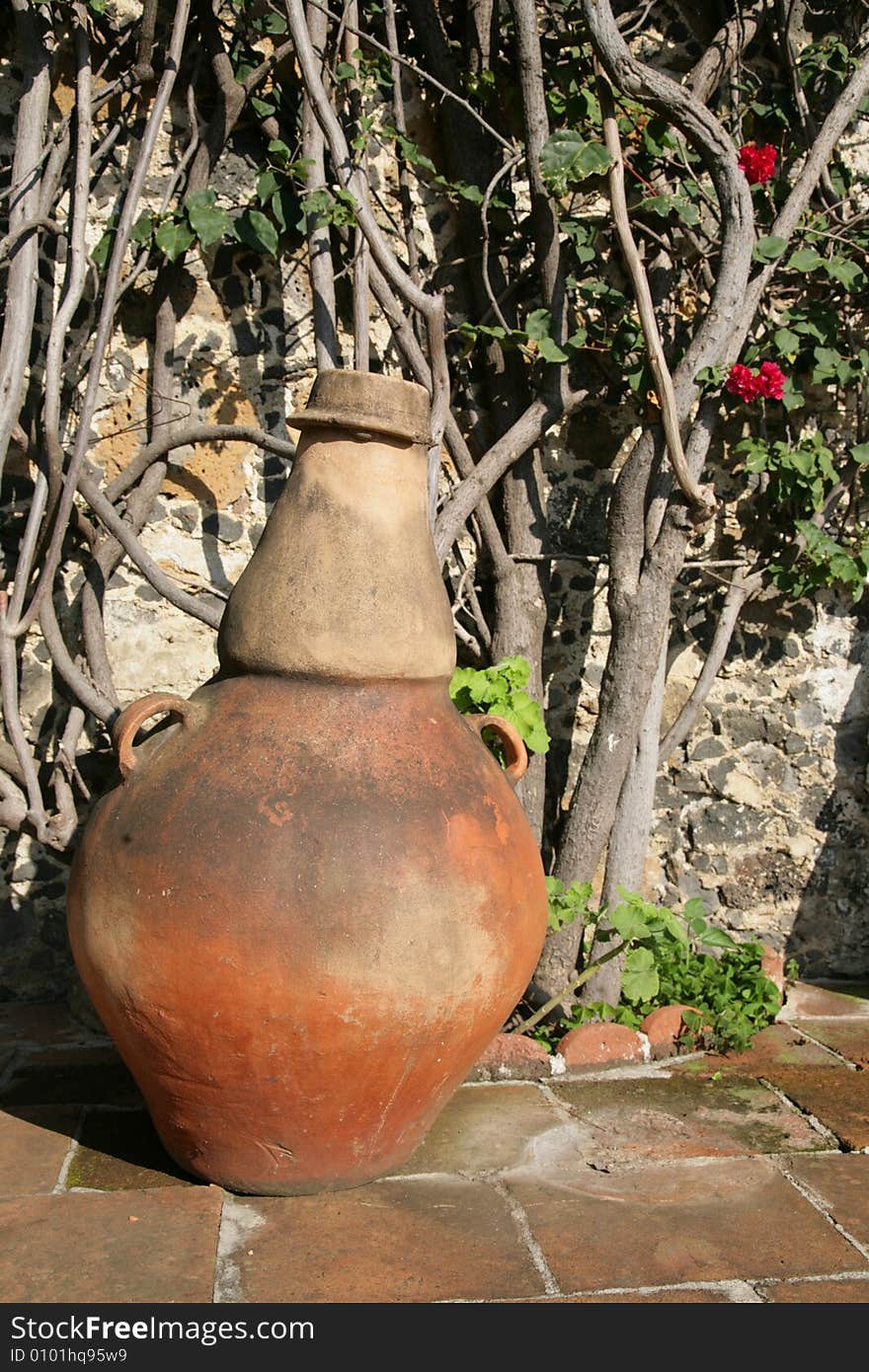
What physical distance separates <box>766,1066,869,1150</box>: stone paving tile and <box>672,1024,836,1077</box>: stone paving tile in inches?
1.9

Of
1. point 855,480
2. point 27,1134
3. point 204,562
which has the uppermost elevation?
point 855,480

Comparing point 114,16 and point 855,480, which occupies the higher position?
point 114,16

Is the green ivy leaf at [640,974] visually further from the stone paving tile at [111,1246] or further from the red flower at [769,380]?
the red flower at [769,380]

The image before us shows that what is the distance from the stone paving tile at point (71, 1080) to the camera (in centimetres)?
312

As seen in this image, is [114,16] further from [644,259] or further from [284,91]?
[644,259]

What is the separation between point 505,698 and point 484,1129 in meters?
1.19

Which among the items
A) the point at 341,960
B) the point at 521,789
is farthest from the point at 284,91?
the point at 341,960

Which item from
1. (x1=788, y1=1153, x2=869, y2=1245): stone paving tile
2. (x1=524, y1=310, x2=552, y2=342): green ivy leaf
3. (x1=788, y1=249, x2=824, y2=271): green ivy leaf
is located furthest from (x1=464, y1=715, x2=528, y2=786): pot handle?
(x1=788, y1=249, x2=824, y2=271): green ivy leaf

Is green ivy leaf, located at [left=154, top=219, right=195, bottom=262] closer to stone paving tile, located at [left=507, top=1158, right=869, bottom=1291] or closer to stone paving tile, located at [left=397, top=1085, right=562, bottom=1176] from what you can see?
stone paving tile, located at [left=397, top=1085, right=562, bottom=1176]

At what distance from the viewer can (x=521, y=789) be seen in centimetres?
391

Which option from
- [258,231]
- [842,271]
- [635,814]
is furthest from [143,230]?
[635,814]

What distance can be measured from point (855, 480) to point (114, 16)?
2.83 metres

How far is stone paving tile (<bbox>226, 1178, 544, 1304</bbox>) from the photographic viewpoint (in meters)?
2.23
